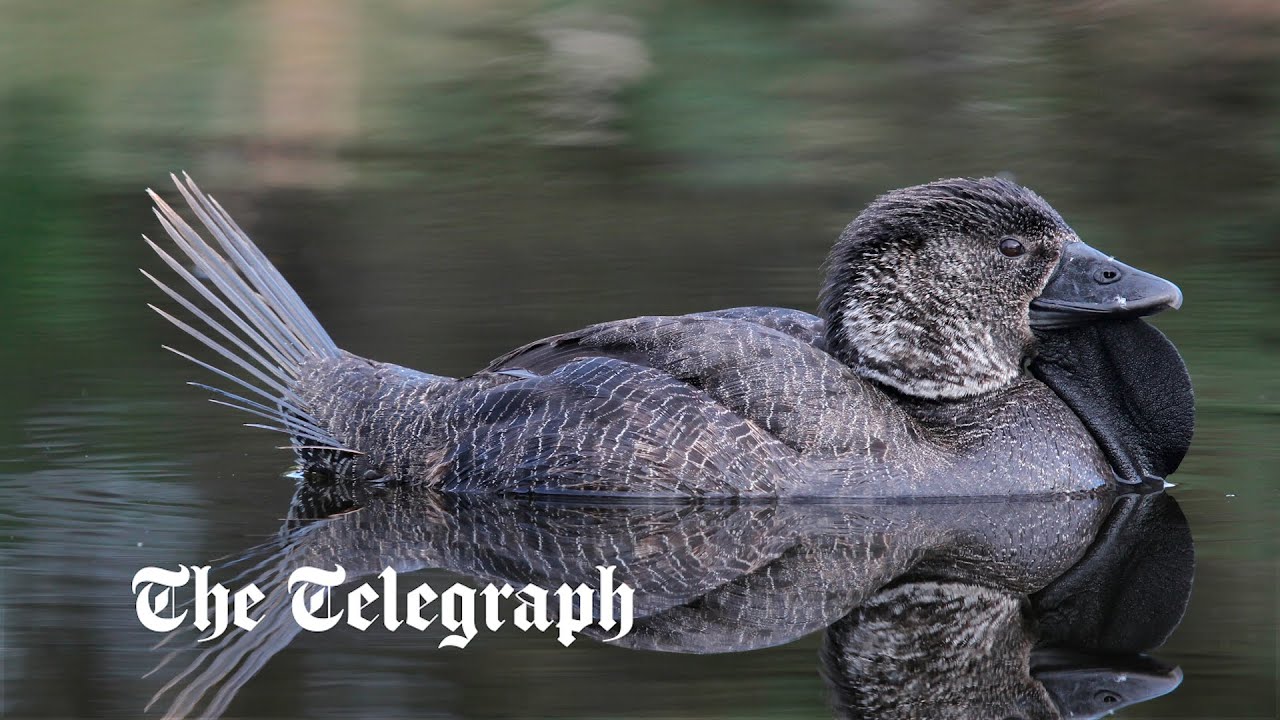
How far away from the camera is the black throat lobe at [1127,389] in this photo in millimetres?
7254

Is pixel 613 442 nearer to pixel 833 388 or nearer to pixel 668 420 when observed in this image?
pixel 668 420

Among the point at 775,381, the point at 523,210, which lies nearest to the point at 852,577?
the point at 775,381

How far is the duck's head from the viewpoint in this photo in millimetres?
7160

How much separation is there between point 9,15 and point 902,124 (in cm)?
→ 805

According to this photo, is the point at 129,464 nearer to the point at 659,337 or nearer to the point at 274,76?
the point at 659,337

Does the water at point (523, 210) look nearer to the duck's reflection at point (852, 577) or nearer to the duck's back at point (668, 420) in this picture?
the duck's reflection at point (852, 577)

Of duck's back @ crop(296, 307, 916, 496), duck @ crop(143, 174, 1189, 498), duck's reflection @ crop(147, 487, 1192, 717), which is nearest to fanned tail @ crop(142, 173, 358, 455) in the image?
duck @ crop(143, 174, 1189, 498)

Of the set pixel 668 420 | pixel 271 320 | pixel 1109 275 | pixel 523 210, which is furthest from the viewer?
pixel 523 210

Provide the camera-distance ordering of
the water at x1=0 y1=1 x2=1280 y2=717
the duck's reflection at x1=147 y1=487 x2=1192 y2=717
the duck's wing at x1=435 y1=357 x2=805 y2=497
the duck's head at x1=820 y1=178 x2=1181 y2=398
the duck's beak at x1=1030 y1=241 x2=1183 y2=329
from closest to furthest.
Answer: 1. the duck's reflection at x1=147 y1=487 x2=1192 y2=717
2. the water at x1=0 y1=1 x2=1280 y2=717
3. the duck's wing at x1=435 y1=357 x2=805 y2=497
4. the duck's beak at x1=1030 y1=241 x2=1183 y2=329
5. the duck's head at x1=820 y1=178 x2=1181 y2=398

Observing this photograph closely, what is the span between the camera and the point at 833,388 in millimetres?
6902

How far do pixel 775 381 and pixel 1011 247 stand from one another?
112 cm

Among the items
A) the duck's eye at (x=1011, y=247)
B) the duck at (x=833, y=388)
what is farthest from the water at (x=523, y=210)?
the duck's eye at (x=1011, y=247)

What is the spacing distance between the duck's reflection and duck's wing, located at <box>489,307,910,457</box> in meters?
0.27

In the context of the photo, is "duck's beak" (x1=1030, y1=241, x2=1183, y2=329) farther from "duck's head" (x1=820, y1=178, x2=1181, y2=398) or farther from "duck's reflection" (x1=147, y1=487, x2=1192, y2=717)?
"duck's reflection" (x1=147, y1=487, x2=1192, y2=717)
